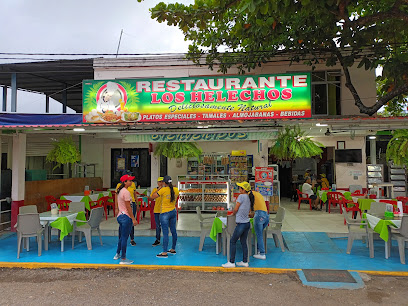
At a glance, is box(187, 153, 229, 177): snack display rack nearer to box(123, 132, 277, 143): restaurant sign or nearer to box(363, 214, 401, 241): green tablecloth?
box(123, 132, 277, 143): restaurant sign

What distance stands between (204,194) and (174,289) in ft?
23.6

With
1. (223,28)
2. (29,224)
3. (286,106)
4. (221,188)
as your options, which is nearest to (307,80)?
(286,106)

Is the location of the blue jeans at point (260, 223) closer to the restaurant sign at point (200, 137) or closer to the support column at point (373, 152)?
the restaurant sign at point (200, 137)

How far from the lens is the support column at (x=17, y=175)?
1028 centimetres

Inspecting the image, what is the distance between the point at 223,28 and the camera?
1159cm

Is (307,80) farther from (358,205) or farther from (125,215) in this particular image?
(125,215)

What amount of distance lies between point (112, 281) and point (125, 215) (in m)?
1.33

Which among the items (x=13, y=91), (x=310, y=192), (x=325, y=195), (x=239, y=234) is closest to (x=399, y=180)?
(x=310, y=192)

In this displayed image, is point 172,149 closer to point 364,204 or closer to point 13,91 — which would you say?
point 364,204

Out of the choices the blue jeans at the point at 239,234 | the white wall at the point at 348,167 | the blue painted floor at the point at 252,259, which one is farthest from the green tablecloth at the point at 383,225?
the white wall at the point at 348,167

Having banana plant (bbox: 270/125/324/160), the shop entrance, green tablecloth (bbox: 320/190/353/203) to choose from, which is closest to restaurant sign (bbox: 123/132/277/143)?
banana plant (bbox: 270/125/324/160)

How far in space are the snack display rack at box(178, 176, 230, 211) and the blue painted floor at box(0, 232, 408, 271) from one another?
3.79 metres

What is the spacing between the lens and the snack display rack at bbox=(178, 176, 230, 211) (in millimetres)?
12639

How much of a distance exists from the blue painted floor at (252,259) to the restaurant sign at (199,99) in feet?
11.3
